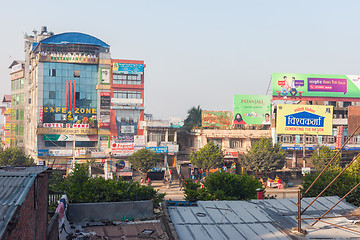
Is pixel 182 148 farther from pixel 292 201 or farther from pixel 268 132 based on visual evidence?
pixel 292 201

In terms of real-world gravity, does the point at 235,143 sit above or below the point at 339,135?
below

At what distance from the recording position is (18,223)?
7.20 metres

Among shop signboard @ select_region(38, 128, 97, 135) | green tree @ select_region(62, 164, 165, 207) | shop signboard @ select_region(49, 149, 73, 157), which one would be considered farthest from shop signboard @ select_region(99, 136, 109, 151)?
green tree @ select_region(62, 164, 165, 207)

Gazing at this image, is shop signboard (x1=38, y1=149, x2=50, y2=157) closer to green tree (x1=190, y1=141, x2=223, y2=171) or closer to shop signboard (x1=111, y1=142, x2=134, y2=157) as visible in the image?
shop signboard (x1=111, y1=142, x2=134, y2=157)

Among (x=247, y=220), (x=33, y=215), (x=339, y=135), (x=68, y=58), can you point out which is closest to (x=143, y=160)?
(x=68, y=58)

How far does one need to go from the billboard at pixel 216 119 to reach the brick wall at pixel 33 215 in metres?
51.1

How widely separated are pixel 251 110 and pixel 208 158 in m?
12.7

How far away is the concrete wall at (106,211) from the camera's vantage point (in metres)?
15.8

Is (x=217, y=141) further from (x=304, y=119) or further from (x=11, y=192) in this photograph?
(x=11, y=192)

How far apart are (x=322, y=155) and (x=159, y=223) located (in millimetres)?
45312

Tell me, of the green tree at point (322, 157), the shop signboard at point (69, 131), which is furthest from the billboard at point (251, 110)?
the shop signboard at point (69, 131)

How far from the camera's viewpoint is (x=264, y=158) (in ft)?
178

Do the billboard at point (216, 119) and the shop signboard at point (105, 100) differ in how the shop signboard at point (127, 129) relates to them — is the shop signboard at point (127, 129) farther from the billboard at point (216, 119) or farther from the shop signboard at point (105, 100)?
the billboard at point (216, 119)

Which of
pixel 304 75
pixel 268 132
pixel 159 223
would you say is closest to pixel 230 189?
pixel 159 223
